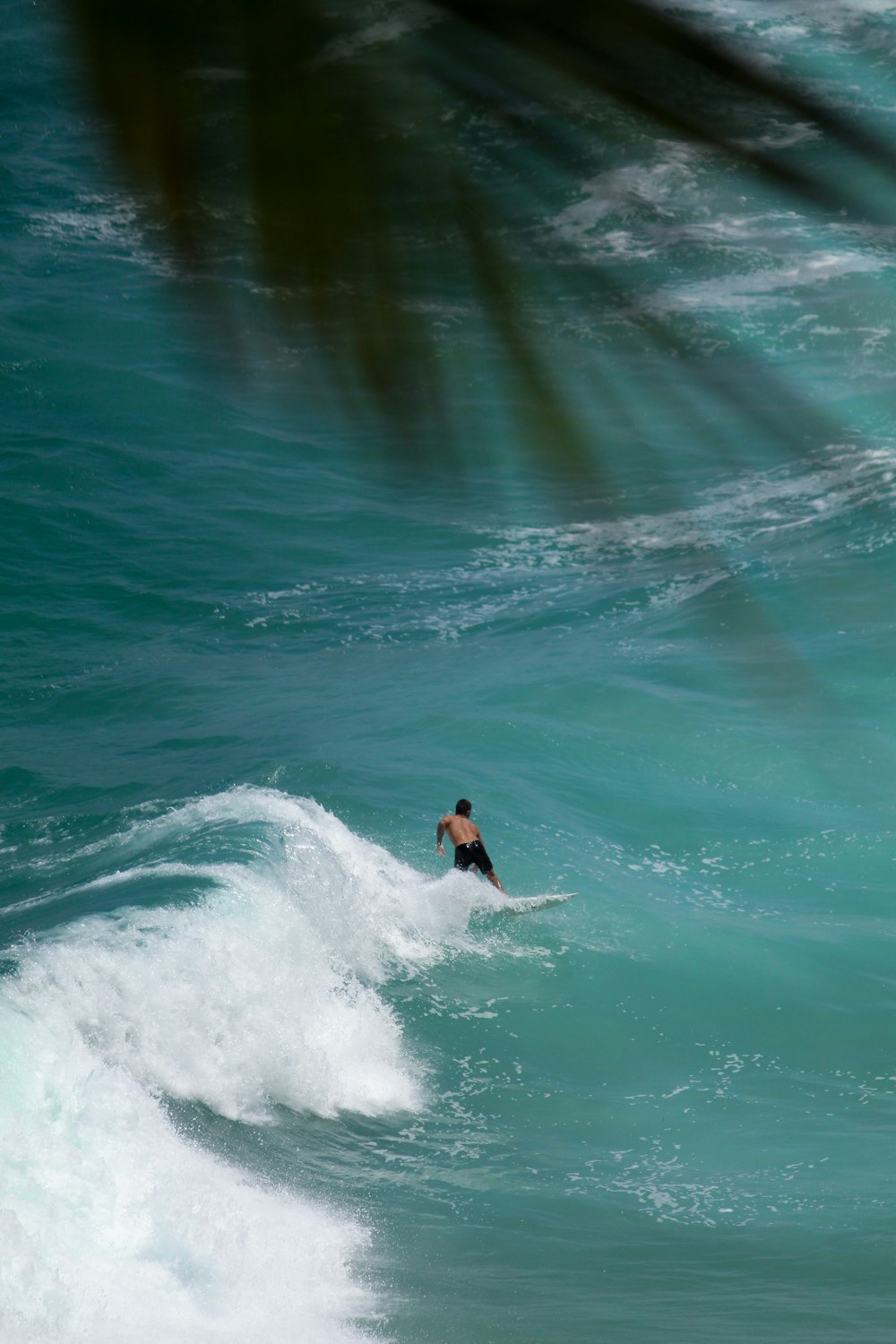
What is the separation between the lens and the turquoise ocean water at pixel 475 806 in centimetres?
79

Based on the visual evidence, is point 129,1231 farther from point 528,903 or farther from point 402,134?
point 528,903

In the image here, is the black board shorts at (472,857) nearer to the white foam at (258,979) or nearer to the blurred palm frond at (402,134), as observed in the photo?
the white foam at (258,979)

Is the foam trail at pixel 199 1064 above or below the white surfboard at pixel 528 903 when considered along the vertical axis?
above

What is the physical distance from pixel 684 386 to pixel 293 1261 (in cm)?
453

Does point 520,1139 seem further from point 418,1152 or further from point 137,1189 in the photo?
point 137,1189

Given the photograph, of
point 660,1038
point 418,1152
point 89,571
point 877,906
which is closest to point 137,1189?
point 418,1152

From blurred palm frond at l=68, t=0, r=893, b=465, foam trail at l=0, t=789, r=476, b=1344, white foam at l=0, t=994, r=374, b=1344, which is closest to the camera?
blurred palm frond at l=68, t=0, r=893, b=465

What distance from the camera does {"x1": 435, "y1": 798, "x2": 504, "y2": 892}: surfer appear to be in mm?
9703

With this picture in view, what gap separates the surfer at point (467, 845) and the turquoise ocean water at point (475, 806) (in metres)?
0.23

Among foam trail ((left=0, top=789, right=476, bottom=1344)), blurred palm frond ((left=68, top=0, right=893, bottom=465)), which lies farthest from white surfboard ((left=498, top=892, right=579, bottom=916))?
blurred palm frond ((left=68, top=0, right=893, bottom=465))

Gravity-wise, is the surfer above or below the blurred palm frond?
below

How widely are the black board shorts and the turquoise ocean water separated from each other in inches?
9.0

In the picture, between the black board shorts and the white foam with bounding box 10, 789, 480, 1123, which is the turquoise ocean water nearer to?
the white foam with bounding box 10, 789, 480, 1123

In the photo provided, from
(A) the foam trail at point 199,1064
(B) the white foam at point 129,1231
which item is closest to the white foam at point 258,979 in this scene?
(A) the foam trail at point 199,1064
